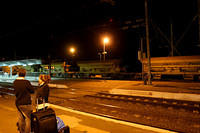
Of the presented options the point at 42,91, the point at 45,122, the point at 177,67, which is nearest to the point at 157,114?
the point at 42,91

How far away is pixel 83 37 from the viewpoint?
51.3m

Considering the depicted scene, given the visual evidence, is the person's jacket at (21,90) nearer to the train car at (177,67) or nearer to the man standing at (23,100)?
the man standing at (23,100)

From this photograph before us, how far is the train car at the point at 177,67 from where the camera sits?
1733 centimetres

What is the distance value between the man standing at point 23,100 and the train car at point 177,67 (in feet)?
54.8

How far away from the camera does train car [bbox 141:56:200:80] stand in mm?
17328

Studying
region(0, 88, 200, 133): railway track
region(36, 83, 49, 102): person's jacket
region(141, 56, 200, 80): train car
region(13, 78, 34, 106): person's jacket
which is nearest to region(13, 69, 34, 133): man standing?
region(13, 78, 34, 106): person's jacket

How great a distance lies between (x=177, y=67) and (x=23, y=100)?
18.2 meters

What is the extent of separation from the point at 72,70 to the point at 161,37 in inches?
660

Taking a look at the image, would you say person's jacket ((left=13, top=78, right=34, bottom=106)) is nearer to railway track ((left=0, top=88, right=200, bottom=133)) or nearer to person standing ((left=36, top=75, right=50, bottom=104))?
person standing ((left=36, top=75, right=50, bottom=104))

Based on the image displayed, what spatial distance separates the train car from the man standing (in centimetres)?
1669

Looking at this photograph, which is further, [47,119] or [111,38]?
[111,38]

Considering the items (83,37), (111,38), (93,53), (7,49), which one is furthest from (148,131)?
(7,49)

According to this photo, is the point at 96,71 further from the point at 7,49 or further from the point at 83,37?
the point at 7,49

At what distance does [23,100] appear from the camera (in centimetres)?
403
